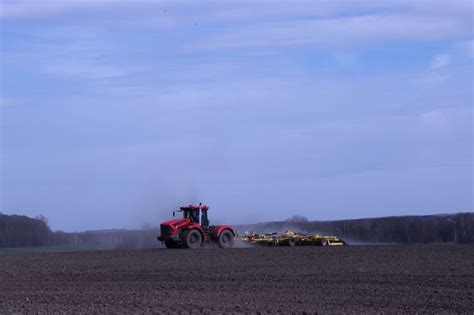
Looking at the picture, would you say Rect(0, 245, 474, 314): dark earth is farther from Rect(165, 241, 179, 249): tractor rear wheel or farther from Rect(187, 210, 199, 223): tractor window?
Rect(187, 210, 199, 223): tractor window

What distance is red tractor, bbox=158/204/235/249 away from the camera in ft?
142

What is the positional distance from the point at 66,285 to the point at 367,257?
12.5 m

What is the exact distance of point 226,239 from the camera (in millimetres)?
44812

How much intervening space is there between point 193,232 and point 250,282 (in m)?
19.7

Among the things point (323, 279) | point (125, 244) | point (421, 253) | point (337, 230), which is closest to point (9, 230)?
point (125, 244)

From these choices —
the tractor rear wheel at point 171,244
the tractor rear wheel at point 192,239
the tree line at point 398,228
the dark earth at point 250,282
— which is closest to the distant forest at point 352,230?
the tree line at point 398,228

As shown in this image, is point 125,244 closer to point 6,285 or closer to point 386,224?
point 386,224

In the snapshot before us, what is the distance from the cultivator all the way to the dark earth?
629 cm

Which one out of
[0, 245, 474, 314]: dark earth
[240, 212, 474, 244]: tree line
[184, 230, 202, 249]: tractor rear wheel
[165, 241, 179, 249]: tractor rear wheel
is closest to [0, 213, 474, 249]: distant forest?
[240, 212, 474, 244]: tree line

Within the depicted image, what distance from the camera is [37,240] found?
7775 centimetres

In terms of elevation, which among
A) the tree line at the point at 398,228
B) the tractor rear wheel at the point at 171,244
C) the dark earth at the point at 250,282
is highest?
the tree line at the point at 398,228

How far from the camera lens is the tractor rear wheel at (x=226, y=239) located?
4447cm

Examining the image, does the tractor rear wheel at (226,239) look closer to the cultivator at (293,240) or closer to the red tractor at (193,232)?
the red tractor at (193,232)

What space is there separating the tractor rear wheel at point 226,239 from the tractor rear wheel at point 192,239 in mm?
1223
